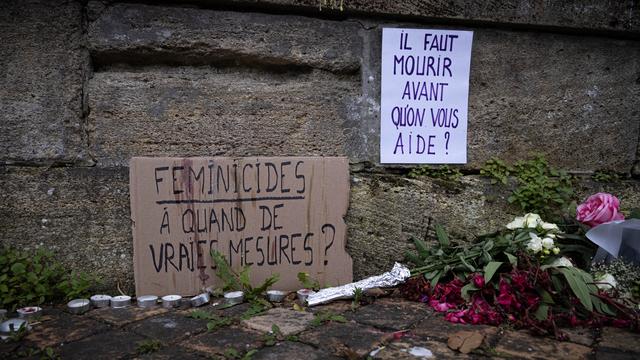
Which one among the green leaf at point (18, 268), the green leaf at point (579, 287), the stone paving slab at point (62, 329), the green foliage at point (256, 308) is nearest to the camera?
the stone paving slab at point (62, 329)

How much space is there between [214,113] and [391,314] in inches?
48.0

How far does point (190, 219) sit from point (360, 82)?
1.08 metres

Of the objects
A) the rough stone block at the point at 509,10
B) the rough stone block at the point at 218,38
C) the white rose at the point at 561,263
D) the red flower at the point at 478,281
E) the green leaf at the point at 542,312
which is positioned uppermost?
the rough stone block at the point at 509,10

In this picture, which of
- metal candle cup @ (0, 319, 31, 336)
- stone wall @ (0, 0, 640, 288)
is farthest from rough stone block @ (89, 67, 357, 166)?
metal candle cup @ (0, 319, 31, 336)

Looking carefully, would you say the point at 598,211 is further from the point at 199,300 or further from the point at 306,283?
the point at 199,300

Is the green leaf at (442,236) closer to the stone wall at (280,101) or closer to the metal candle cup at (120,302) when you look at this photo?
the stone wall at (280,101)

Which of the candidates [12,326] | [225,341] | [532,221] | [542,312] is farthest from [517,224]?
[12,326]

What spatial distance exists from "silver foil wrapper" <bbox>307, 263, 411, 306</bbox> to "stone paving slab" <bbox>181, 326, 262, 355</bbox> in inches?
16.0

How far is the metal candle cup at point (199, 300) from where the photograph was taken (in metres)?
1.90

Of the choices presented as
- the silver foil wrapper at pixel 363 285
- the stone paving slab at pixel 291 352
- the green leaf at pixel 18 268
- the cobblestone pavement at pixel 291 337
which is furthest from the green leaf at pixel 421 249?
the green leaf at pixel 18 268

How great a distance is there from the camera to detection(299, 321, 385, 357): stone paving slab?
1425mm

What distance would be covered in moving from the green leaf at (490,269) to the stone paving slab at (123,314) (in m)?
1.35

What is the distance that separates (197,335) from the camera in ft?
5.16

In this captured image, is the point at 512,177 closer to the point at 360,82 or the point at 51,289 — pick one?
the point at 360,82
